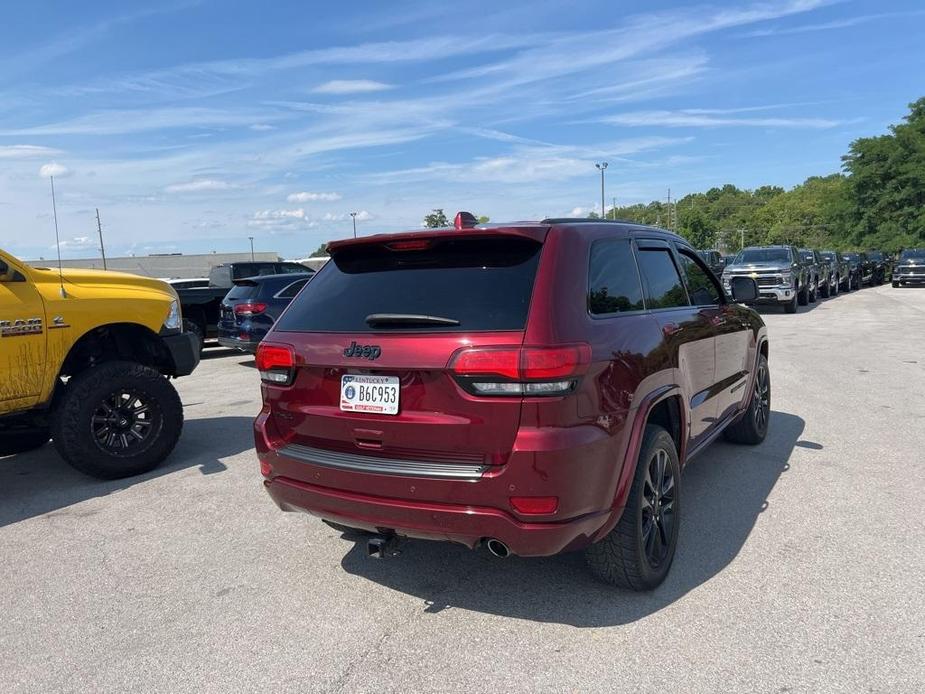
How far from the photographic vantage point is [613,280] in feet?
11.2

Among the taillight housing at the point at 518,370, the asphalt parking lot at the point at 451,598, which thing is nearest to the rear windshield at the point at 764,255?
the asphalt parking lot at the point at 451,598

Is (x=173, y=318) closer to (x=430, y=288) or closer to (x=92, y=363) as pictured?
(x=92, y=363)

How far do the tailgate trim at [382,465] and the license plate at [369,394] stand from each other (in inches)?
8.6

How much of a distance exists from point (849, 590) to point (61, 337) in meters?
5.32

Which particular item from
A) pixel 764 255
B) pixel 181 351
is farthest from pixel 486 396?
pixel 764 255

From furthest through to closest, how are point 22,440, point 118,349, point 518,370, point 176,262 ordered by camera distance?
point 176,262
point 22,440
point 118,349
point 518,370

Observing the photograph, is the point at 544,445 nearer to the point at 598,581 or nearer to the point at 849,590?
the point at 598,581

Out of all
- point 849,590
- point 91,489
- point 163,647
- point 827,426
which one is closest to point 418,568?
point 163,647

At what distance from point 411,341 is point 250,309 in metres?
9.13

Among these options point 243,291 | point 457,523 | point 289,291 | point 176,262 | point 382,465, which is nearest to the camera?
point 457,523

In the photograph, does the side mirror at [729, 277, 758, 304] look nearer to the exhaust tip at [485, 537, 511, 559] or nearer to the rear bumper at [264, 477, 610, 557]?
the rear bumper at [264, 477, 610, 557]

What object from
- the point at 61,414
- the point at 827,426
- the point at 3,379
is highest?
the point at 3,379

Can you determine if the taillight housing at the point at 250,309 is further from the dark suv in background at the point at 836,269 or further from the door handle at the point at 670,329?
the dark suv in background at the point at 836,269

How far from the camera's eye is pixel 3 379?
16.0ft
